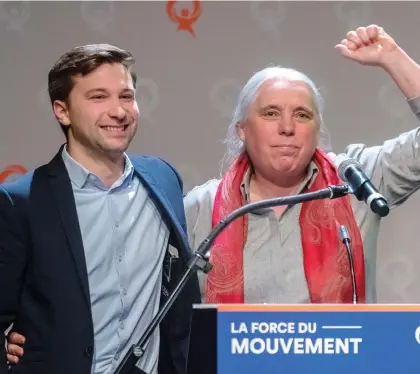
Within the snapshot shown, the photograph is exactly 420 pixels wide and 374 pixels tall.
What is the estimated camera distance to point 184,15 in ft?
9.39

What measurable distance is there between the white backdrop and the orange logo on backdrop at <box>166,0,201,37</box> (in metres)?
0.02

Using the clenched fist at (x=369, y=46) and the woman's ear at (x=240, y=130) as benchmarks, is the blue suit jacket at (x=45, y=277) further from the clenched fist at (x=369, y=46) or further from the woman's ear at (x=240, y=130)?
the clenched fist at (x=369, y=46)

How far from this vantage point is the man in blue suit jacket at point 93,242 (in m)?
1.66

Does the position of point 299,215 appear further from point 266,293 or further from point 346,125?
point 346,125

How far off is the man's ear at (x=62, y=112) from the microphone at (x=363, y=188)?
0.70 m

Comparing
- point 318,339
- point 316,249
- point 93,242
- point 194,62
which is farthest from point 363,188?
point 194,62

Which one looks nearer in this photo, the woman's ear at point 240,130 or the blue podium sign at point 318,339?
the blue podium sign at point 318,339

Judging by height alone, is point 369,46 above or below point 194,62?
below

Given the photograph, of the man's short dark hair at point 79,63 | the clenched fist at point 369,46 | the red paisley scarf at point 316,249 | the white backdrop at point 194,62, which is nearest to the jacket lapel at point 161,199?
the red paisley scarf at point 316,249

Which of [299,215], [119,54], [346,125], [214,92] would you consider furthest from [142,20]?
[299,215]

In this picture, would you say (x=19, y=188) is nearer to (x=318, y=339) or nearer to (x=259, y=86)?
(x=259, y=86)

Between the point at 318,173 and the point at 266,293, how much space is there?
35 centimetres

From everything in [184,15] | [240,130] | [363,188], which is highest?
[184,15]

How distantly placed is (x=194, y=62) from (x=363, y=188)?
64.0 inches
